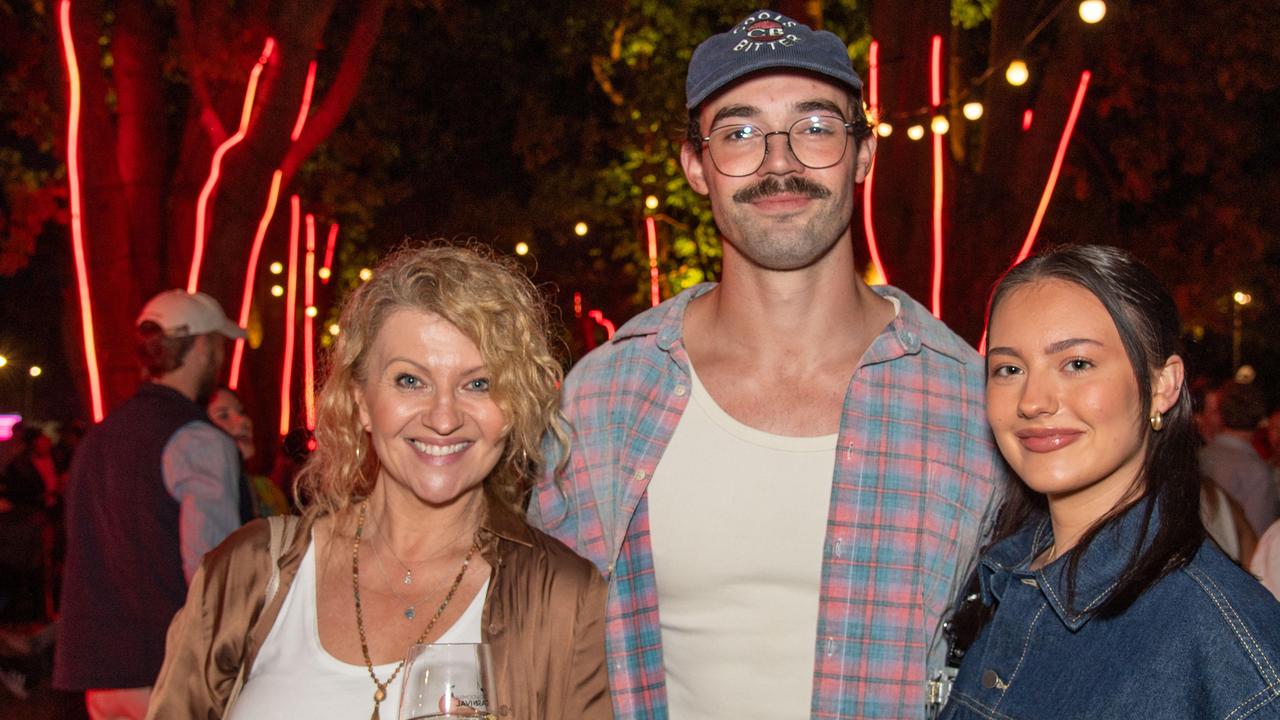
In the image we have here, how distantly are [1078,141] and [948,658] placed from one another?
12.4m

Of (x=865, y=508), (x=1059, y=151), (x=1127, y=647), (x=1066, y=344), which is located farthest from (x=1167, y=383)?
(x=1059, y=151)

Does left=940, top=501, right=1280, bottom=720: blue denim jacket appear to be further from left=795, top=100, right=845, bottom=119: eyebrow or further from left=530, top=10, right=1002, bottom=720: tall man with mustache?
left=795, top=100, right=845, bottom=119: eyebrow

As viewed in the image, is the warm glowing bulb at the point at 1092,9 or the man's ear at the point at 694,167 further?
the warm glowing bulb at the point at 1092,9

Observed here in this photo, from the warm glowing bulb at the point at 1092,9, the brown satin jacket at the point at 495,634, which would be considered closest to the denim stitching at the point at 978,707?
the brown satin jacket at the point at 495,634

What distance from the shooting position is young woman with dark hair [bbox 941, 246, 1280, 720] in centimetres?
204

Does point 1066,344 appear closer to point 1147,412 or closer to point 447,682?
point 1147,412

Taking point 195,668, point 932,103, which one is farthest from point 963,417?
point 932,103

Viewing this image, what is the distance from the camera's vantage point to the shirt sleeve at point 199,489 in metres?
4.82

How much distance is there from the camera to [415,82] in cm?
1669

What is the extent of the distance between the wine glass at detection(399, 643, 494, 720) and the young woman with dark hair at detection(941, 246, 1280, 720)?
3.50 ft

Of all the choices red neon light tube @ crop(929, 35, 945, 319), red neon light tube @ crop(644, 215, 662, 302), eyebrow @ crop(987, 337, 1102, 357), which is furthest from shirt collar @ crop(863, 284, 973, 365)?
red neon light tube @ crop(644, 215, 662, 302)

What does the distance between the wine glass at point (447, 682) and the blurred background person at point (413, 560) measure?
30.2 inches

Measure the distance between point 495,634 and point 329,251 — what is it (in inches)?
667

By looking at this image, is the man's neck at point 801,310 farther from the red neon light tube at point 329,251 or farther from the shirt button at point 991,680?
the red neon light tube at point 329,251
